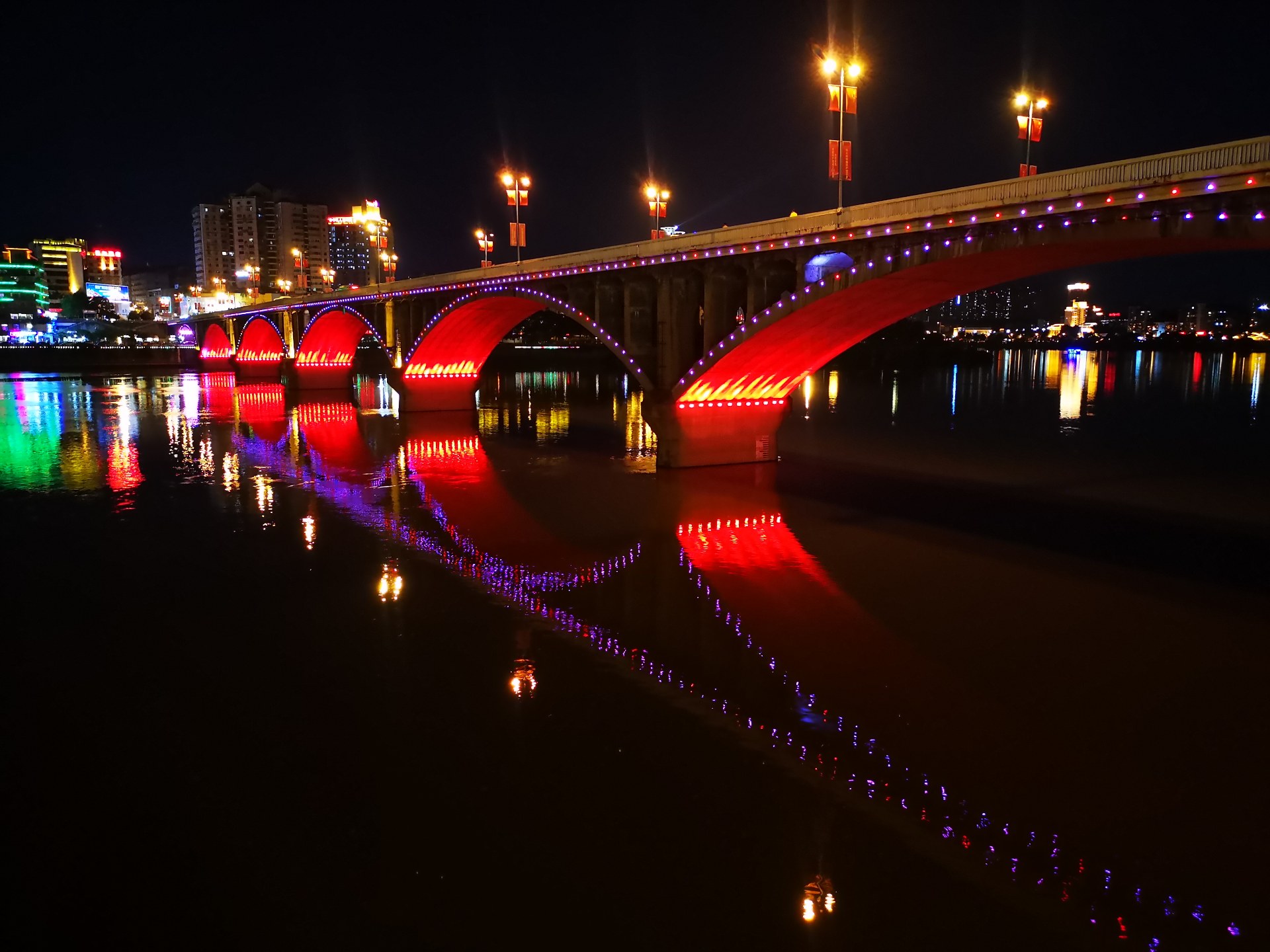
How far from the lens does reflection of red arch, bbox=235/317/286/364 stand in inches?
2980

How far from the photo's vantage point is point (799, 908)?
595cm

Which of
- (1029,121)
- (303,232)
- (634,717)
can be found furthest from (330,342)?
(303,232)

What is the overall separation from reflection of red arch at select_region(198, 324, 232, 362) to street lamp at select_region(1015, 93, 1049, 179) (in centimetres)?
8185

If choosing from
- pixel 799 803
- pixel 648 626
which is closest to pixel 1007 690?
pixel 799 803

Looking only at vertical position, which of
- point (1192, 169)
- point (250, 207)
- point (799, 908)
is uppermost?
point (250, 207)

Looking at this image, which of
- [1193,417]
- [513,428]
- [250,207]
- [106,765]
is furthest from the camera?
[250,207]

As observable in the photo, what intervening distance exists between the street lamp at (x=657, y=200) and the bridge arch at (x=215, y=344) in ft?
225

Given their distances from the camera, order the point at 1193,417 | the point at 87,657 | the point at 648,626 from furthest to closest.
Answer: the point at 1193,417
the point at 648,626
the point at 87,657

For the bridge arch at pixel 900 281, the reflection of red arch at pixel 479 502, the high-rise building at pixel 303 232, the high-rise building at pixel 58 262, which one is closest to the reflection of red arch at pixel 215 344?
the reflection of red arch at pixel 479 502

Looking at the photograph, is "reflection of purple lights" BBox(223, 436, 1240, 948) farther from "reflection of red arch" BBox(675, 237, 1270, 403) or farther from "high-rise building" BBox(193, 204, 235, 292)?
"high-rise building" BBox(193, 204, 235, 292)

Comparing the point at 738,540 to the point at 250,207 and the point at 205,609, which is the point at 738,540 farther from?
the point at 250,207

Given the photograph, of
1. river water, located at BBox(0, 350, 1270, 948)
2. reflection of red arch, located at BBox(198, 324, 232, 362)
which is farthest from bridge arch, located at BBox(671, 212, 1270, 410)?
reflection of red arch, located at BBox(198, 324, 232, 362)

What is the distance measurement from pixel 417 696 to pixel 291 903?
3.43 m

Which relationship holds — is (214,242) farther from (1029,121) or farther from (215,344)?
(1029,121)
